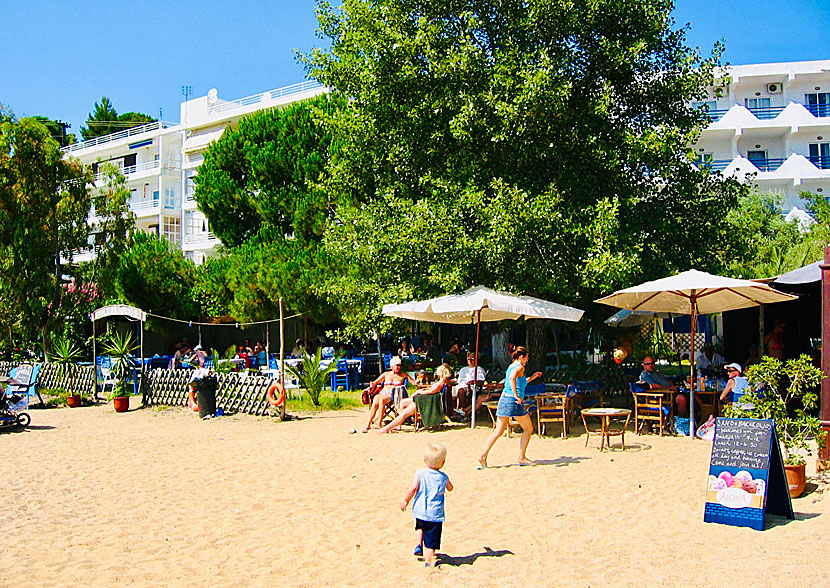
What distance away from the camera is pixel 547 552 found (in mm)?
5535

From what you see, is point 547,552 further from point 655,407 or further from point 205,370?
point 205,370

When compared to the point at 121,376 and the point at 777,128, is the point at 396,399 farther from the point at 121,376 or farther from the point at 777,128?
the point at 777,128

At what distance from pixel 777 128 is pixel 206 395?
33.3 m

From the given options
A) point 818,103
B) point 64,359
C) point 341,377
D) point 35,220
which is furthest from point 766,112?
point 64,359

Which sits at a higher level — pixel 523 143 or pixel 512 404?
pixel 523 143

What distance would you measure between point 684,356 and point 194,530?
23.2m

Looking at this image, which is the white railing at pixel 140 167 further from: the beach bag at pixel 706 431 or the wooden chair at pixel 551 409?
the beach bag at pixel 706 431

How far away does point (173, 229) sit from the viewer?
43469mm

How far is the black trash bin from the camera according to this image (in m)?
14.3

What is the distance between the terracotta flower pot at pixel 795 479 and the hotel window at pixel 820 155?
3576 cm

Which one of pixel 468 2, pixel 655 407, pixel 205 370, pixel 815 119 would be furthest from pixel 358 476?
pixel 815 119

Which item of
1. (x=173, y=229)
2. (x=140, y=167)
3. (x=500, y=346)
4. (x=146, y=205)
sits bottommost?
(x=500, y=346)

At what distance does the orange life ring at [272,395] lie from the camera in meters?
13.4

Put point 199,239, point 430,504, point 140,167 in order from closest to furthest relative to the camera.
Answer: point 430,504 < point 199,239 < point 140,167
